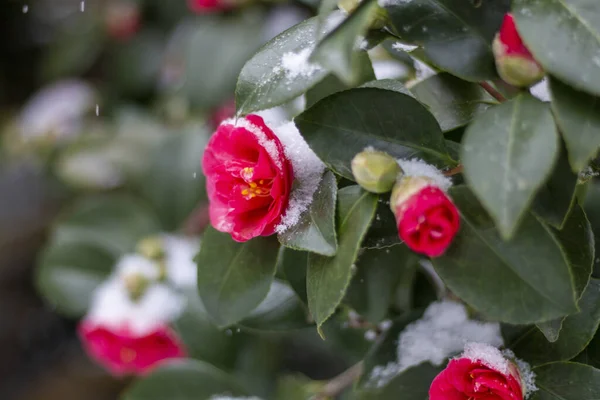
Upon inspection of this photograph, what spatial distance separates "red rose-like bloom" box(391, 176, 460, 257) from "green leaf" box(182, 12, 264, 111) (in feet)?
3.46

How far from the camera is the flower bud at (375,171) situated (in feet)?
1.79

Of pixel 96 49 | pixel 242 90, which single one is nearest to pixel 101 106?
pixel 96 49

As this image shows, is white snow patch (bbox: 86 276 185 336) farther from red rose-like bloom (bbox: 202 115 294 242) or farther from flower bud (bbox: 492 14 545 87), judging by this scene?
flower bud (bbox: 492 14 545 87)

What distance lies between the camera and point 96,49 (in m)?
2.17

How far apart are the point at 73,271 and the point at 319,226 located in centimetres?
100

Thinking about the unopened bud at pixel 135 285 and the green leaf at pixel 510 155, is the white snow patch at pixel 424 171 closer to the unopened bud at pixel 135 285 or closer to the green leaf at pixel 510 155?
the green leaf at pixel 510 155

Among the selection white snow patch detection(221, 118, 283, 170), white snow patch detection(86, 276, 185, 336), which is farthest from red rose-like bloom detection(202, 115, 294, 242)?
white snow patch detection(86, 276, 185, 336)

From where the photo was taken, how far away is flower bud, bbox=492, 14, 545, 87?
1.69ft

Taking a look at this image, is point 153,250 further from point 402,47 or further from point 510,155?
point 510,155

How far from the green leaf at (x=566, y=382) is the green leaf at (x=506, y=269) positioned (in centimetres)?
12

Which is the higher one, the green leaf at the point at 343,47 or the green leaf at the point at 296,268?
the green leaf at the point at 343,47

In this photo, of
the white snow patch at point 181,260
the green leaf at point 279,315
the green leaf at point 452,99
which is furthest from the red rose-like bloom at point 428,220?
the white snow patch at point 181,260

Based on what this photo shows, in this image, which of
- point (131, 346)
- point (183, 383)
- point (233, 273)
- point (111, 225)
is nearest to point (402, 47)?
point (233, 273)

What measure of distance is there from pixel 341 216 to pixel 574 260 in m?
0.20
